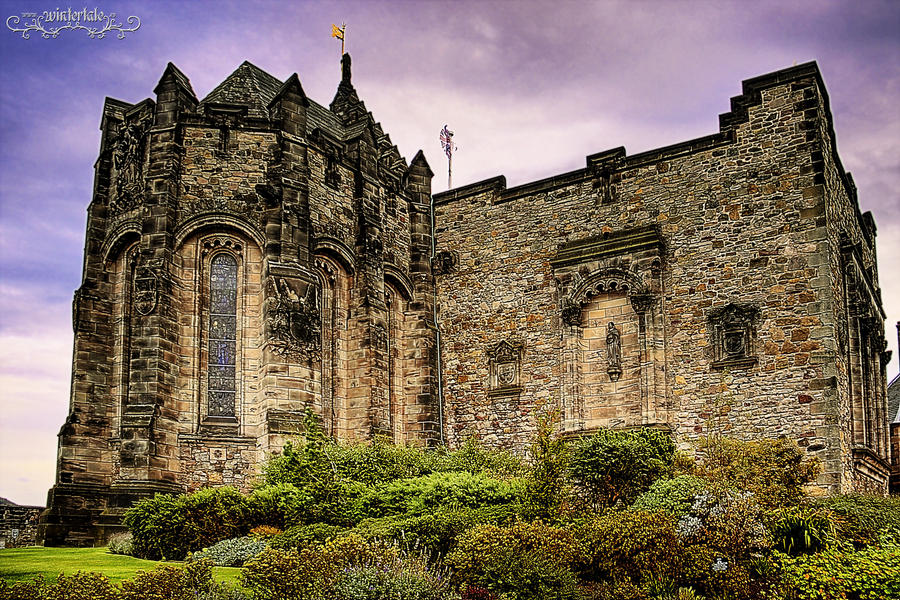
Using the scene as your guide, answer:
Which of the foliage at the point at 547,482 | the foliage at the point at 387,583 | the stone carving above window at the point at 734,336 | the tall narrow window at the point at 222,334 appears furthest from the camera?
the tall narrow window at the point at 222,334

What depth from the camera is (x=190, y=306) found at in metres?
20.5

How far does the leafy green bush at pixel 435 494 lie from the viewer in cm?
1605

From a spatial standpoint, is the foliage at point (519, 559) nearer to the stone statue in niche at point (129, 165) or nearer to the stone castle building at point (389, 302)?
the stone castle building at point (389, 302)

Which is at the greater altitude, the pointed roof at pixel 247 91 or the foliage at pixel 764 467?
the pointed roof at pixel 247 91

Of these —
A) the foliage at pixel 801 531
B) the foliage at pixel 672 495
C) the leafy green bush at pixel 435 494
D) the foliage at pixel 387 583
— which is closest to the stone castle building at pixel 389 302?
the leafy green bush at pixel 435 494

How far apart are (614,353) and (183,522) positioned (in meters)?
10.8

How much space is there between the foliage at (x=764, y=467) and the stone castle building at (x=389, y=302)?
1.09m

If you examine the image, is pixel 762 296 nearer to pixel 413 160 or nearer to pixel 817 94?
pixel 817 94

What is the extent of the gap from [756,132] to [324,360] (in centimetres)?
1176

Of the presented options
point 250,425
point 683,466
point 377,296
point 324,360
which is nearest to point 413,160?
point 377,296

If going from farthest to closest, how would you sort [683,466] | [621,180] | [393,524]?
[621,180] → [683,466] → [393,524]

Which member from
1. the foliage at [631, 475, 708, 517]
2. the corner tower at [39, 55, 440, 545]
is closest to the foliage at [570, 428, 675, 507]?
the foliage at [631, 475, 708, 517]

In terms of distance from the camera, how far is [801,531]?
44.0ft

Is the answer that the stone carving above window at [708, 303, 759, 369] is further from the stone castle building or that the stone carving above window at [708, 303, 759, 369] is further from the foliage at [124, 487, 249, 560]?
the foliage at [124, 487, 249, 560]
